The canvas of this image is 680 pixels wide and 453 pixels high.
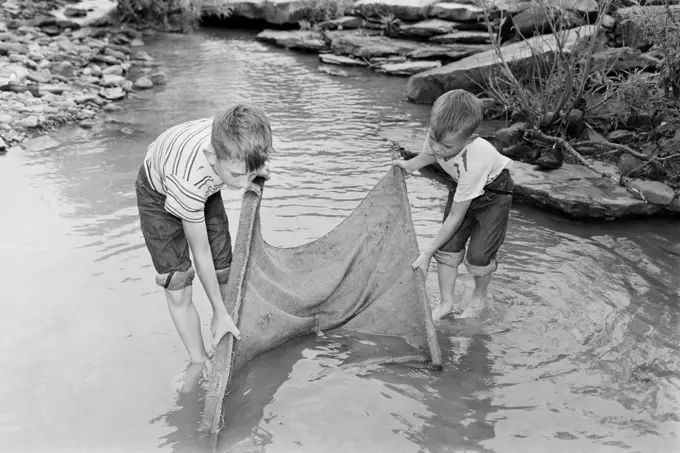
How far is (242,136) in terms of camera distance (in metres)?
2.76

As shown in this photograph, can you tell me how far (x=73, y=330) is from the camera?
403 cm

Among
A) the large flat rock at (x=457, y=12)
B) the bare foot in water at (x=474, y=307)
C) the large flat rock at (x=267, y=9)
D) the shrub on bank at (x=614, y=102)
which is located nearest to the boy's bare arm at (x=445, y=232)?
the bare foot in water at (x=474, y=307)

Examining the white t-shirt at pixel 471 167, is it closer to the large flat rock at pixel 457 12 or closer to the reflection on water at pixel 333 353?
the reflection on water at pixel 333 353

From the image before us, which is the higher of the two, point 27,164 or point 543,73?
point 543,73

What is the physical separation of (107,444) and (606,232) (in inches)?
167

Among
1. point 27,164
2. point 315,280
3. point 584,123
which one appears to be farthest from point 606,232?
point 27,164

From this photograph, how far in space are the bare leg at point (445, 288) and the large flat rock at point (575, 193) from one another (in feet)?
6.54

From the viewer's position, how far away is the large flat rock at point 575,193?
5660 mm

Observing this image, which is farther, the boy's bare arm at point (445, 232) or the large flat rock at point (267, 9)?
the large flat rock at point (267, 9)

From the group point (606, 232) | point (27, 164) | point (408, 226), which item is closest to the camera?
point (408, 226)

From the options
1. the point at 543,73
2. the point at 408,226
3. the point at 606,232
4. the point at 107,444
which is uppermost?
the point at 543,73

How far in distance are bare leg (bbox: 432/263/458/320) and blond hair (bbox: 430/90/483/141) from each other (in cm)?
111

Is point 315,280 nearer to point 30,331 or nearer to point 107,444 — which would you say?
point 107,444

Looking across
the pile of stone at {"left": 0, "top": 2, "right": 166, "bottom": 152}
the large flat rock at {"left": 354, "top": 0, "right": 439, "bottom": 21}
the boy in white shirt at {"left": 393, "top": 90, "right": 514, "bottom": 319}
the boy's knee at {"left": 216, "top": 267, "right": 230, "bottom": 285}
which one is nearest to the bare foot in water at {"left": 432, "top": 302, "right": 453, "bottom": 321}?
the boy in white shirt at {"left": 393, "top": 90, "right": 514, "bottom": 319}
